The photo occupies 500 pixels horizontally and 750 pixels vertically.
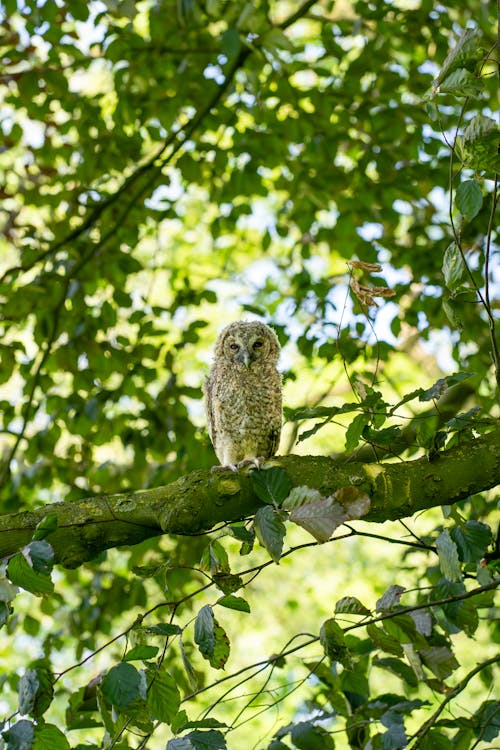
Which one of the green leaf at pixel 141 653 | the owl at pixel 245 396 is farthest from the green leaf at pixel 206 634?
the owl at pixel 245 396

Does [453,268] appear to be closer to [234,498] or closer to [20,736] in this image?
[234,498]

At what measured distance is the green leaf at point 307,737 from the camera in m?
2.25

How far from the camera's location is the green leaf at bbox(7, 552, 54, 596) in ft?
5.36

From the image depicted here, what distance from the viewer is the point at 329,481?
206cm

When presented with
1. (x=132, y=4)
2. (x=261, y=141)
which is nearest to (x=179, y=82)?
(x=261, y=141)

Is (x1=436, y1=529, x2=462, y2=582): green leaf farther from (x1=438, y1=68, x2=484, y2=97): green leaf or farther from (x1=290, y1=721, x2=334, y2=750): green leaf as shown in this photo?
(x1=438, y1=68, x2=484, y2=97): green leaf

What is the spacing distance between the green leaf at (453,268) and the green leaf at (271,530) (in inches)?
24.5

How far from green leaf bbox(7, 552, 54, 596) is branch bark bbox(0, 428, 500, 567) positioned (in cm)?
40

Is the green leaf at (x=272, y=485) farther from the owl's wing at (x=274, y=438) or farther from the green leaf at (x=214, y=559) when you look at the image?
the owl's wing at (x=274, y=438)

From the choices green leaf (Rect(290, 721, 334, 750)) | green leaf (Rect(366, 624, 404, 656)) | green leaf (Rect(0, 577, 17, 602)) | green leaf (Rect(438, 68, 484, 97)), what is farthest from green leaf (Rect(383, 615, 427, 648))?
green leaf (Rect(438, 68, 484, 97))

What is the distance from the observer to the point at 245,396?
136 inches

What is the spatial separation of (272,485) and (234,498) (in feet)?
1.09

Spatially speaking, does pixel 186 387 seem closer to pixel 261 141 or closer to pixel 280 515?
pixel 261 141


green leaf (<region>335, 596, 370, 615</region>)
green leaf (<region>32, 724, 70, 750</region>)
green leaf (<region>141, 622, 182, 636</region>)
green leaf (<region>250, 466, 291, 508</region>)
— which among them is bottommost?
green leaf (<region>32, 724, 70, 750</region>)
